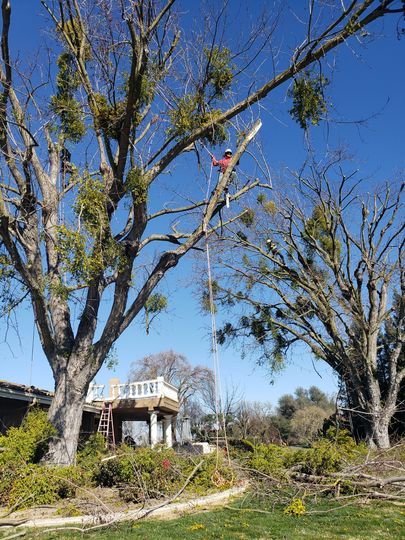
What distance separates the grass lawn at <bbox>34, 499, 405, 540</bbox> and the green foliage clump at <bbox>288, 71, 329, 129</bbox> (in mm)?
6173

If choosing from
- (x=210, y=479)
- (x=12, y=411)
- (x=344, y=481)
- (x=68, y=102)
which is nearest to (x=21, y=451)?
(x=210, y=479)

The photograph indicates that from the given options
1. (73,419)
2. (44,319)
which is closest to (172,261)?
(44,319)

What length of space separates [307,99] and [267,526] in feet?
21.5

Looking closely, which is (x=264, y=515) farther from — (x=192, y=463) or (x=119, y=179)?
(x=119, y=179)

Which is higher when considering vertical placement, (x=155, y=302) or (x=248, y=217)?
(x=248, y=217)

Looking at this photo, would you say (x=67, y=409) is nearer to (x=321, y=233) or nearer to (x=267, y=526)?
(x=267, y=526)

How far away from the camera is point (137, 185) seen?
8602 mm

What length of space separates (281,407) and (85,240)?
48.2 meters

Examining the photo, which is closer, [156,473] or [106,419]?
[156,473]

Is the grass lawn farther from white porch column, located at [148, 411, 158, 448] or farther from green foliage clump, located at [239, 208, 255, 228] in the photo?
white porch column, located at [148, 411, 158, 448]

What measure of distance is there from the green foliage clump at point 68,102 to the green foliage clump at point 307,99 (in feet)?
13.4

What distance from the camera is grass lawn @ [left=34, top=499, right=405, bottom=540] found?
5.22 m

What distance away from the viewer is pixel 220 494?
8.12 metres

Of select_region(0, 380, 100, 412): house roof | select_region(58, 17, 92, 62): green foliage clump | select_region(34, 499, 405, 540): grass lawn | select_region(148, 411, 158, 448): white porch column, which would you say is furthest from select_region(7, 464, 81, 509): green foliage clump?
select_region(148, 411, 158, 448): white porch column
